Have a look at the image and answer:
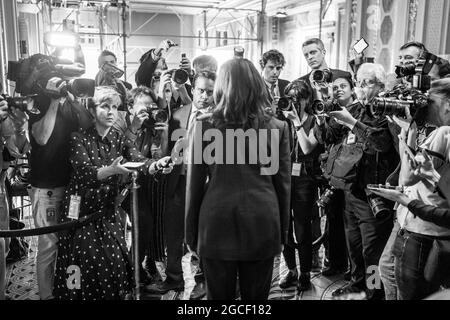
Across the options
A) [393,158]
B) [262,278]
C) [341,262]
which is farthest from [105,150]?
[341,262]

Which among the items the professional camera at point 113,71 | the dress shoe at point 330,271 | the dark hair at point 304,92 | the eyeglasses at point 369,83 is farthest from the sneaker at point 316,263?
the professional camera at point 113,71

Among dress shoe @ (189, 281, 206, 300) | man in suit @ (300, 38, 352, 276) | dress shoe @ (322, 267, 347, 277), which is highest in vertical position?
man in suit @ (300, 38, 352, 276)

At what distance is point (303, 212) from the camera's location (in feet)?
8.80

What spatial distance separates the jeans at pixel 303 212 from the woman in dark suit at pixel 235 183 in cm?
105

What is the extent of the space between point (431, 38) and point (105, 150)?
3.30 meters

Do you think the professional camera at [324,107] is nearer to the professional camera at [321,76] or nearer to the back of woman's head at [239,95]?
the professional camera at [321,76]

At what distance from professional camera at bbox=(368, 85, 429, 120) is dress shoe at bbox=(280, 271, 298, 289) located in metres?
1.30

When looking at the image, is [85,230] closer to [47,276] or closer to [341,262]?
[47,276]

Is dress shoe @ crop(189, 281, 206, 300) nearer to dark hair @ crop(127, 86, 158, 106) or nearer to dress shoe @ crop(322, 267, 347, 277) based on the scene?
dress shoe @ crop(322, 267, 347, 277)

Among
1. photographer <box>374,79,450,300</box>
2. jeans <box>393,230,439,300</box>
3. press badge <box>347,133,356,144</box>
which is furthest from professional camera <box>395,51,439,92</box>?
jeans <box>393,230,439,300</box>

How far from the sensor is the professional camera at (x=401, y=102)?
174 cm

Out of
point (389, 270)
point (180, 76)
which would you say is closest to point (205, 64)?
point (180, 76)

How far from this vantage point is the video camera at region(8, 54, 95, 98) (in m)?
2.09

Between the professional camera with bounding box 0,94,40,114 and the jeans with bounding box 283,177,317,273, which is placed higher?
the professional camera with bounding box 0,94,40,114
